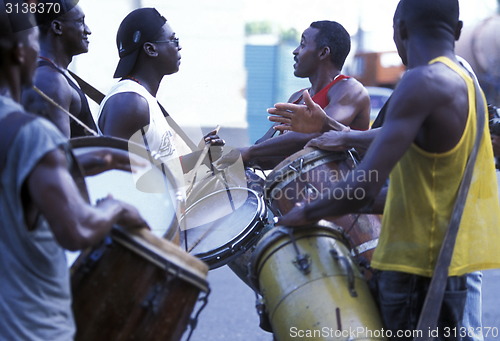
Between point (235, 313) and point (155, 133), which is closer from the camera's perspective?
point (155, 133)

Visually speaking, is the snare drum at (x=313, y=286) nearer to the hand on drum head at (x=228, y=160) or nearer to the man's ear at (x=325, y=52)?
the hand on drum head at (x=228, y=160)

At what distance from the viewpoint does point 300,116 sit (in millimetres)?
3699

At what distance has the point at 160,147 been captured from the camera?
4020mm

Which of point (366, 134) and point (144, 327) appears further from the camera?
point (366, 134)

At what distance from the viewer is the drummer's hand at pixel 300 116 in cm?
367

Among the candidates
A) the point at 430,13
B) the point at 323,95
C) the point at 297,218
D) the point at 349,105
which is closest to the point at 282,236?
the point at 297,218

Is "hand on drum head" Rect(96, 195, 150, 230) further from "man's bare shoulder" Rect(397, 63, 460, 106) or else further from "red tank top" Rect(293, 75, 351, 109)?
"red tank top" Rect(293, 75, 351, 109)

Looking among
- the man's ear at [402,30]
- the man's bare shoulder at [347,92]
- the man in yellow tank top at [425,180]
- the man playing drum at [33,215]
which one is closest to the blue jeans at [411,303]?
the man in yellow tank top at [425,180]

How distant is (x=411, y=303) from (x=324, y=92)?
2.01m

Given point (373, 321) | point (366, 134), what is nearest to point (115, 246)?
point (373, 321)

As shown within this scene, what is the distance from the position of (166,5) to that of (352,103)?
10.4 meters

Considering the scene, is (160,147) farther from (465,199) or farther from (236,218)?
(465,199)

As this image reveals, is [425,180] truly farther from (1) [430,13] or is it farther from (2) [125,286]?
(2) [125,286]

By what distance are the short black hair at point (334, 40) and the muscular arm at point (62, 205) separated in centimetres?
297
